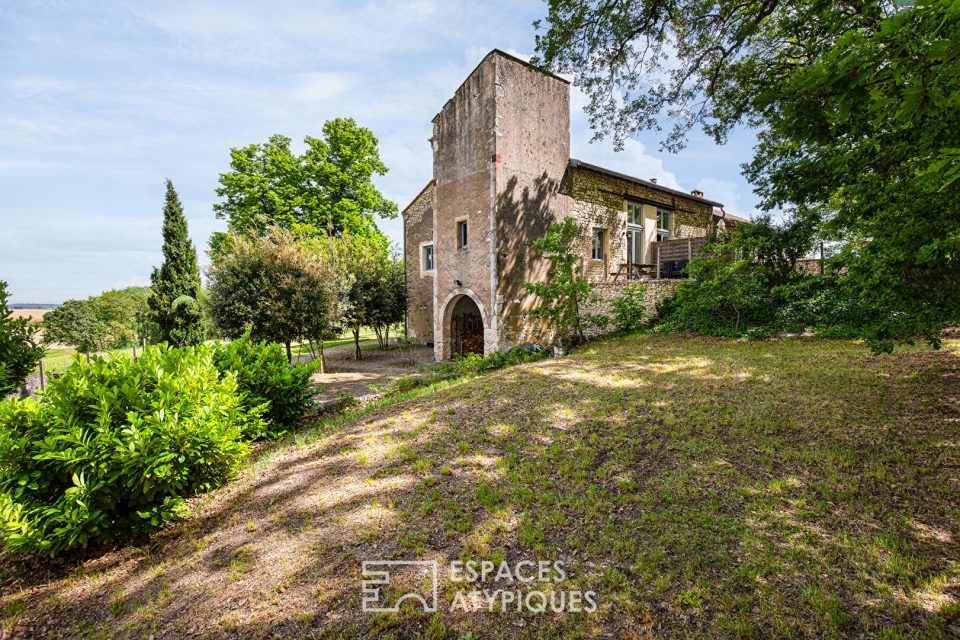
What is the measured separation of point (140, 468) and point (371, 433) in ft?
8.50

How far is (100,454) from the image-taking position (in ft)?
11.6

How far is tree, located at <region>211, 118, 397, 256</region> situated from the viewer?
22.3m

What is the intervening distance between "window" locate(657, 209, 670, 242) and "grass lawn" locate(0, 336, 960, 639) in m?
13.1

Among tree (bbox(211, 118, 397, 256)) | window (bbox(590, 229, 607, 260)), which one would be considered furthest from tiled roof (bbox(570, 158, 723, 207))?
tree (bbox(211, 118, 397, 256))

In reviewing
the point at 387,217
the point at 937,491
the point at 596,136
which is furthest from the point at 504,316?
the point at 387,217

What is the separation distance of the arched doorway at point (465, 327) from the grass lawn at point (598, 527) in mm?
9185

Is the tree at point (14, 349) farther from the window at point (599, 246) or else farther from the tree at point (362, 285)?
the window at point (599, 246)

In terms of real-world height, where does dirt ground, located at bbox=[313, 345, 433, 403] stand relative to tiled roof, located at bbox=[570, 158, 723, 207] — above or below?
below

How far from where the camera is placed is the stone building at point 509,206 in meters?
13.1

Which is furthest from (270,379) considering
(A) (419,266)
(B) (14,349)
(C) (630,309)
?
(A) (419,266)

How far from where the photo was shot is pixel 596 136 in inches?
396

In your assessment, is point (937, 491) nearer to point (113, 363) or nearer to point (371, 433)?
point (371, 433)

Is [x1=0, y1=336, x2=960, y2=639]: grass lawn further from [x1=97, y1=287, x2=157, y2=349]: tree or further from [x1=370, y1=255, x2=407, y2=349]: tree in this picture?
[x1=97, y1=287, x2=157, y2=349]: tree

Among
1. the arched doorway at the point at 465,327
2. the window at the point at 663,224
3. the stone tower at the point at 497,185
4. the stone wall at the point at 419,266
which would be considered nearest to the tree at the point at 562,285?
the stone tower at the point at 497,185
